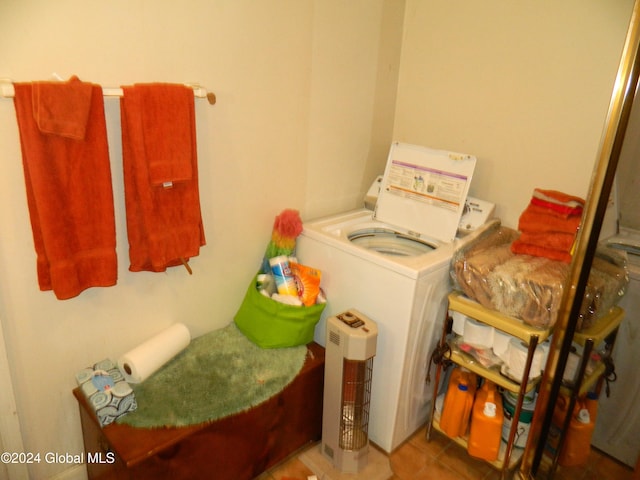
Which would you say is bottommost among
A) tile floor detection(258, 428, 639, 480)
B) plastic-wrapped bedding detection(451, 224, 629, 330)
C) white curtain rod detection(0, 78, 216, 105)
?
tile floor detection(258, 428, 639, 480)

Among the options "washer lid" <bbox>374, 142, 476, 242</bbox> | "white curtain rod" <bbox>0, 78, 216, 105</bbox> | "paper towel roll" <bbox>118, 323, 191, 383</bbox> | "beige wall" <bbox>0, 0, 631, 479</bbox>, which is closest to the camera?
"white curtain rod" <bbox>0, 78, 216, 105</bbox>

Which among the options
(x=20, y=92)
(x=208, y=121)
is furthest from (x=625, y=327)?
(x=20, y=92)

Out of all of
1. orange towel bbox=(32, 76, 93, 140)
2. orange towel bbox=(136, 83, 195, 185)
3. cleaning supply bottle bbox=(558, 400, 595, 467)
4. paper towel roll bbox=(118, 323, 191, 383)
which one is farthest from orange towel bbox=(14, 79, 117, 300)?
cleaning supply bottle bbox=(558, 400, 595, 467)

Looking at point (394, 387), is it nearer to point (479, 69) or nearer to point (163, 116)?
point (163, 116)

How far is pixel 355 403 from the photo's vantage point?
5.29ft

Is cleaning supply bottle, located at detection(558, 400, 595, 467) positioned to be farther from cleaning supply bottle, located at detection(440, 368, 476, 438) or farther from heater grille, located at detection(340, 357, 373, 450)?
heater grille, located at detection(340, 357, 373, 450)

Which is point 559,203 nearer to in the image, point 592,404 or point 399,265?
point 399,265

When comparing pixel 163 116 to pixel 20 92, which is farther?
pixel 163 116

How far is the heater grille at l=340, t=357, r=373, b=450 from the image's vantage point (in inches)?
61.2

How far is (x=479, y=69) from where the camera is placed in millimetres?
1892

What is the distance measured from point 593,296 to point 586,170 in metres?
0.55

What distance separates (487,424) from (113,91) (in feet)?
5.34

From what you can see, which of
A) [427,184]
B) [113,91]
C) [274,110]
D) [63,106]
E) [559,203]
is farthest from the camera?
[427,184]

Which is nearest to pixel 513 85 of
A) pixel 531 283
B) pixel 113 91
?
pixel 531 283
